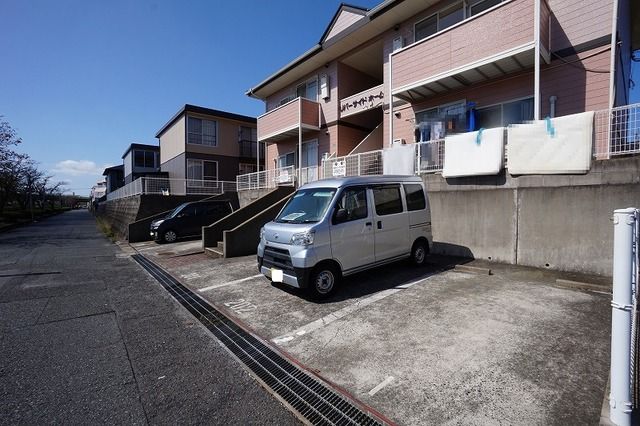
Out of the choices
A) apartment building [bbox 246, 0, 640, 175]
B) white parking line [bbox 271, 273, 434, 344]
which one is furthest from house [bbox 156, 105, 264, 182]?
white parking line [bbox 271, 273, 434, 344]

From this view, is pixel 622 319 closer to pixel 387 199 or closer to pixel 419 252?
pixel 387 199

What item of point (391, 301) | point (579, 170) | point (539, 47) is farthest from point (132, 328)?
point (539, 47)

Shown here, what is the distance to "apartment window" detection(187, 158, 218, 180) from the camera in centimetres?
2181

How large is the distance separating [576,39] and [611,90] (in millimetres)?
→ 1646

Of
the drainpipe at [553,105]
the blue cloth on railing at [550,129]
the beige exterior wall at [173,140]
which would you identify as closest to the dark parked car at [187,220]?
the beige exterior wall at [173,140]

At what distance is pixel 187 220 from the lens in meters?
13.5

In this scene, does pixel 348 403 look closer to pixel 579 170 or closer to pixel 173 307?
pixel 173 307

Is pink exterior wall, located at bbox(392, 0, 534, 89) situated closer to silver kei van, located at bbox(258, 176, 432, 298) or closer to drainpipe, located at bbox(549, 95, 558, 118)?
drainpipe, located at bbox(549, 95, 558, 118)

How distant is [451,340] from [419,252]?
3194 mm

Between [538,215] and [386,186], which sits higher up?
[386,186]

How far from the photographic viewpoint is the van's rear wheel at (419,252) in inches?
251

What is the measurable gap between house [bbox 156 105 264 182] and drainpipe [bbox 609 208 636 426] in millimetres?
21409

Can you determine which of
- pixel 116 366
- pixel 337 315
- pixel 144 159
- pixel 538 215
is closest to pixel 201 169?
pixel 144 159

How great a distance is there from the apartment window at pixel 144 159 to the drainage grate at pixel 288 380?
32533 millimetres
